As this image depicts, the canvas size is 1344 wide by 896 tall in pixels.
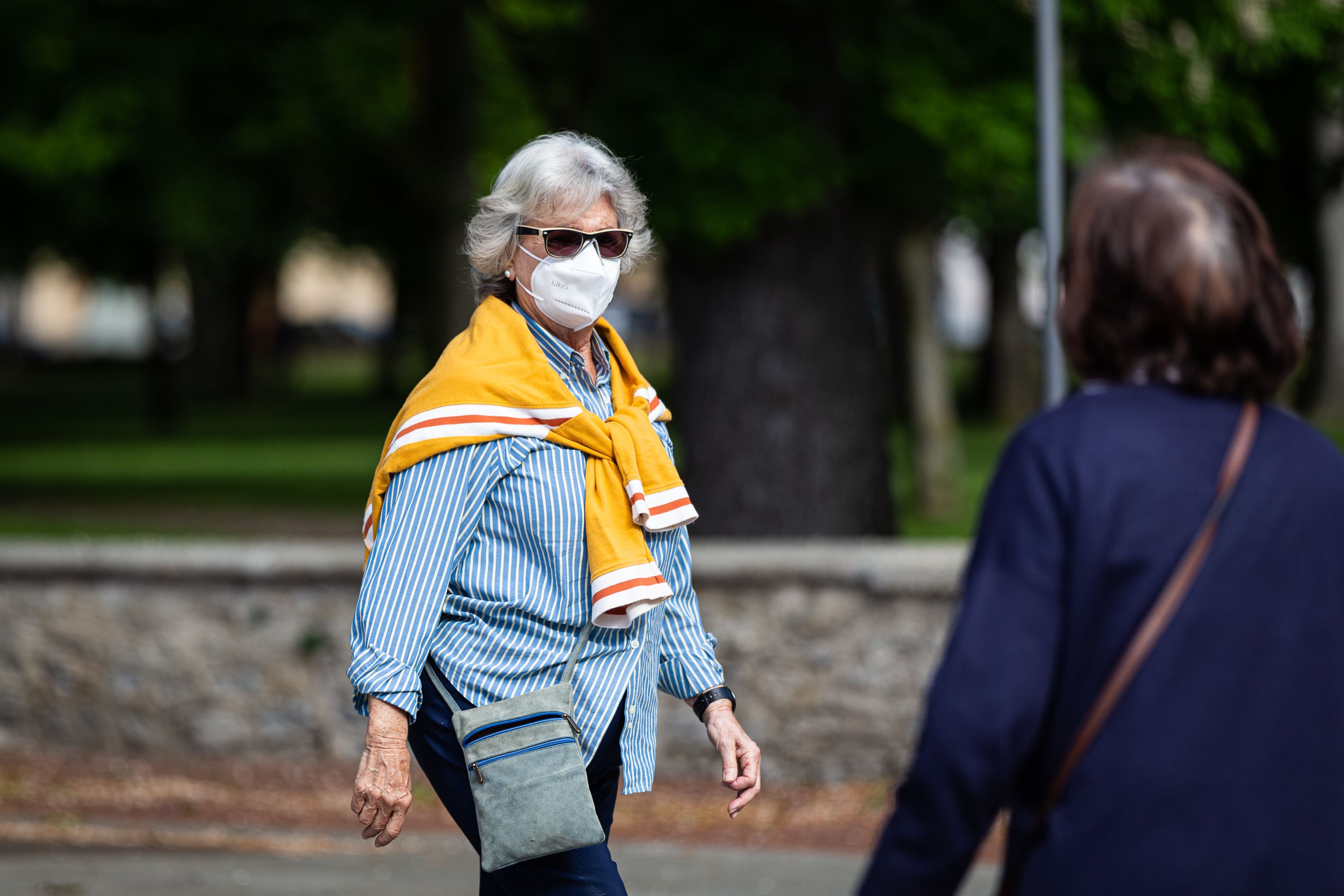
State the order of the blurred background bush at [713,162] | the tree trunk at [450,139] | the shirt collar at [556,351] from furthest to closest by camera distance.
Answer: the tree trunk at [450,139] → the blurred background bush at [713,162] → the shirt collar at [556,351]

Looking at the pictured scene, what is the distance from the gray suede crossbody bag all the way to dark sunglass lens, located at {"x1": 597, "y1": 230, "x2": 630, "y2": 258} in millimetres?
751

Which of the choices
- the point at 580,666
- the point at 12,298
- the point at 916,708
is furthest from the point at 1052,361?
the point at 12,298

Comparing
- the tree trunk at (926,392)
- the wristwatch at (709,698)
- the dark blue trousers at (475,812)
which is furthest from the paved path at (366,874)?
the tree trunk at (926,392)

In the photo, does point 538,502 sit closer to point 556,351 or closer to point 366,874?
point 556,351

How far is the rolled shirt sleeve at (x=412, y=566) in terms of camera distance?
9.10 feet

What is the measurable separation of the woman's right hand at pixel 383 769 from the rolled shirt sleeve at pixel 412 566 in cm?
2

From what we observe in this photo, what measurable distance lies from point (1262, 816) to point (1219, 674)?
16cm

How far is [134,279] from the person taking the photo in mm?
27969

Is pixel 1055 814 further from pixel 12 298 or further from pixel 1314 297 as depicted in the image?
pixel 12 298

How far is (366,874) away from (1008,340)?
2332cm

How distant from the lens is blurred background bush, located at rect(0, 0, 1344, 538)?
8711 mm

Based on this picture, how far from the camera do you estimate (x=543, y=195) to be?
305 cm

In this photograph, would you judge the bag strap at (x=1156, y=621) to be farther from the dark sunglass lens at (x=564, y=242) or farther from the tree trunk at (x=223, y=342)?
the tree trunk at (x=223, y=342)

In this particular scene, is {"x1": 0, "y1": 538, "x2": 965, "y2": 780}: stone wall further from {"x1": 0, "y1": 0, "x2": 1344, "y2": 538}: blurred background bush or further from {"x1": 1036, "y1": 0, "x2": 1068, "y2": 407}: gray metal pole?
{"x1": 0, "y1": 0, "x2": 1344, "y2": 538}: blurred background bush
